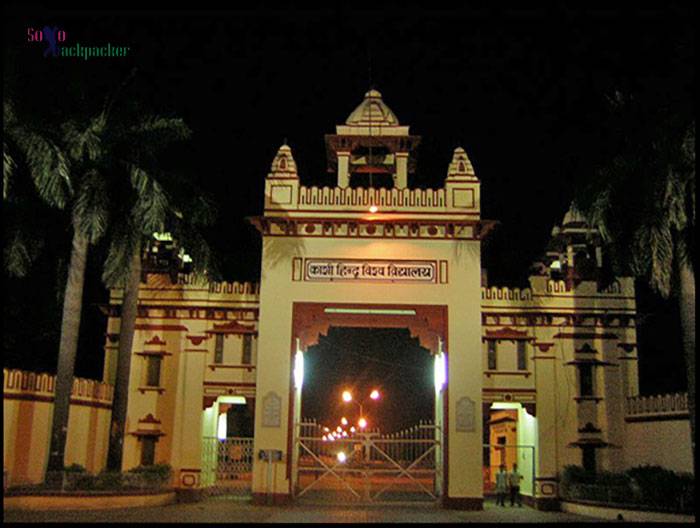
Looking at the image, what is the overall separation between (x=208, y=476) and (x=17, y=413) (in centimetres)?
648

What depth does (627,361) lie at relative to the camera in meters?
24.4

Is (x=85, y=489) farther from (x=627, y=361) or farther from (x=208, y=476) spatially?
(x=627, y=361)

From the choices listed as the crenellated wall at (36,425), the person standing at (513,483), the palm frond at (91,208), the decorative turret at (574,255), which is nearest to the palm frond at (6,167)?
the palm frond at (91,208)

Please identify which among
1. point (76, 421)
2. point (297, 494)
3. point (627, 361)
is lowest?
point (297, 494)

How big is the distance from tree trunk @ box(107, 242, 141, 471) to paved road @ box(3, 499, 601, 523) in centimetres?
210

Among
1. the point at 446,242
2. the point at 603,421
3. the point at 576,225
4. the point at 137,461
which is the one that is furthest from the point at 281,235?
the point at 603,421

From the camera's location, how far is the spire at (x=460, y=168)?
21188 mm

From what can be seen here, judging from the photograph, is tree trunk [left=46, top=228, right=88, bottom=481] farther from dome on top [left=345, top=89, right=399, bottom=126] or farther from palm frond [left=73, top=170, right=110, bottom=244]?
dome on top [left=345, top=89, right=399, bottom=126]

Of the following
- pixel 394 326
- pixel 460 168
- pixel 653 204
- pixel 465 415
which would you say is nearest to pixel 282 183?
pixel 460 168

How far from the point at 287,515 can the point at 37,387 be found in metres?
7.62

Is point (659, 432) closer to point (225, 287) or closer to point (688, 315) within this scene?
point (688, 315)

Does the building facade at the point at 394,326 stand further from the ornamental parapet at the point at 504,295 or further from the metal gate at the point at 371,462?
the metal gate at the point at 371,462

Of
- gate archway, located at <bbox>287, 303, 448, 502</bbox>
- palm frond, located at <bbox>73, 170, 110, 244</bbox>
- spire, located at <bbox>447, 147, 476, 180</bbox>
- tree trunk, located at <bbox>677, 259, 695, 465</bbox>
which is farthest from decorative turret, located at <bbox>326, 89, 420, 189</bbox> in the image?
tree trunk, located at <bbox>677, 259, 695, 465</bbox>

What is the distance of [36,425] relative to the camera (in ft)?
65.6
